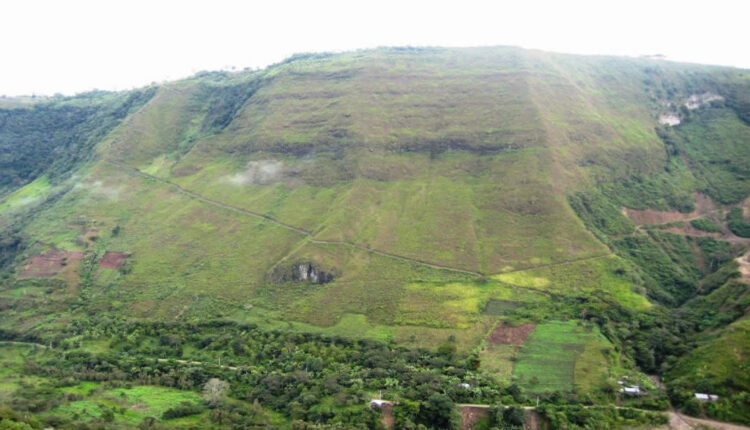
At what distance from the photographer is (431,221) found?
114000 millimetres

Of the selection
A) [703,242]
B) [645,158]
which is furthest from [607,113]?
[703,242]

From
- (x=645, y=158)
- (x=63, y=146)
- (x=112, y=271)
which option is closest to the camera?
(x=112, y=271)

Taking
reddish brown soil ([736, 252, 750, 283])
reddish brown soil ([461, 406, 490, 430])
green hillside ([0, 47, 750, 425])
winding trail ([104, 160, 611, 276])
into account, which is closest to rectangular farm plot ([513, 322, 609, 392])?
green hillside ([0, 47, 750, 425])

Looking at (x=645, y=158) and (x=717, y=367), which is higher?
(x=645, y=158)

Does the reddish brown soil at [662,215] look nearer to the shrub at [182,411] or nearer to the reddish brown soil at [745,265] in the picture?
the reddish brown soil at [745,265]

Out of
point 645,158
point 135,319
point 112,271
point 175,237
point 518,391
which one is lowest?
point 518,391

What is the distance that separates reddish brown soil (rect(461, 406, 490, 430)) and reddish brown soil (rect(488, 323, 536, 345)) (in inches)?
646

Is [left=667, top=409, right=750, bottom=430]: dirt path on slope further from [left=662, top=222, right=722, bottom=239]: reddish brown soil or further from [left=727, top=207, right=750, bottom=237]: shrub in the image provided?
[left=727, top=207, right=750, bottom=237]: shrub

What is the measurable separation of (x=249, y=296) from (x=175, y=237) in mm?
30738

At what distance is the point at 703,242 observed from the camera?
108m

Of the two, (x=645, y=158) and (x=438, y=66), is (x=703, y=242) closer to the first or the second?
(x=645, y=158)

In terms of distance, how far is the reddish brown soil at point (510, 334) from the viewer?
82.2 meters

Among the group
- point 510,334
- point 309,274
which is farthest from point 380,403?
point 309,274

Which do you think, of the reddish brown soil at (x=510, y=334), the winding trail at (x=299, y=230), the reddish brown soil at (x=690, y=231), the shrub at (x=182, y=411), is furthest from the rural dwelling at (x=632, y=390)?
the shrub at (x=182, y=411)
